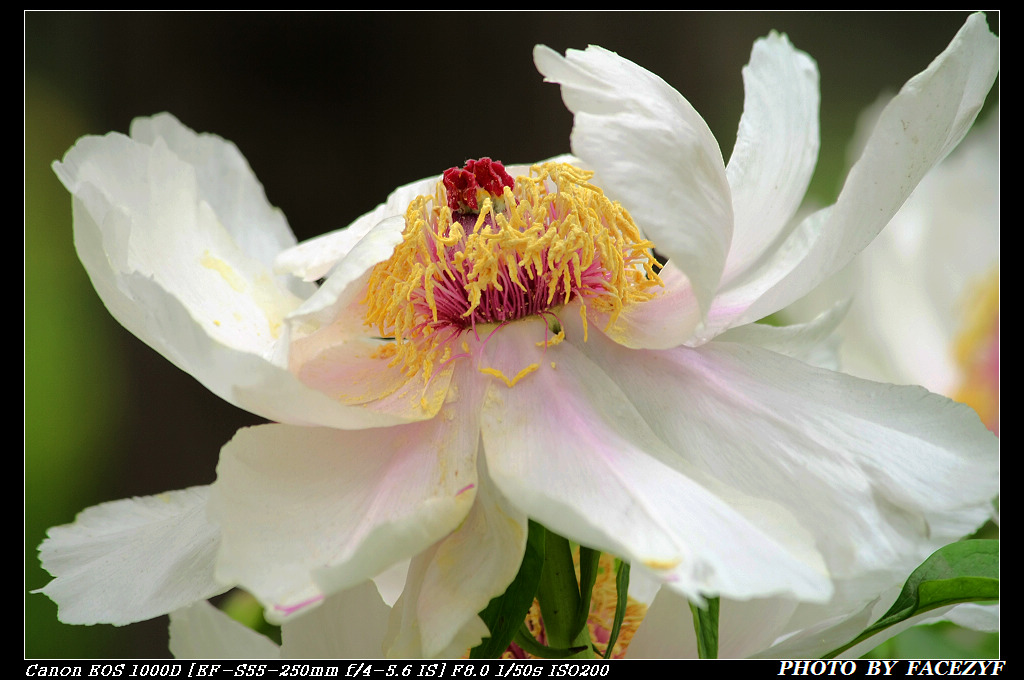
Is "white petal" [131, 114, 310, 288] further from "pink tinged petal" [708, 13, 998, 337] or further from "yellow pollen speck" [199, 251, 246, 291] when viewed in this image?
"pink tinged petal" [708, 13, 998, 337]

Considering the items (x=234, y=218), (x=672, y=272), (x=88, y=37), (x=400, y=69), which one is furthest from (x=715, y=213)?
(x=88, y=37)

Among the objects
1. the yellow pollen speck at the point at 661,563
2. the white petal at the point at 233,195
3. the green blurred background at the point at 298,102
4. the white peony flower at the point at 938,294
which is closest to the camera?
the yellow pollen speck at the point at 661,563

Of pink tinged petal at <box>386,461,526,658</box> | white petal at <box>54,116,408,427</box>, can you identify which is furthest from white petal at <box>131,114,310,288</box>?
pink tinged petal at <box>386,461,526,658</box>

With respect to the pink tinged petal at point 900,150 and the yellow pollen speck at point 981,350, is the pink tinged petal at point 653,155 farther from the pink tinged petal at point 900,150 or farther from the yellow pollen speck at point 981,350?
the yellow pollen speck at point 981,350

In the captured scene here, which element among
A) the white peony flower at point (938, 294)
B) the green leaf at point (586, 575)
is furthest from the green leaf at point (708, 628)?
the white peony flower at point (938, 294)

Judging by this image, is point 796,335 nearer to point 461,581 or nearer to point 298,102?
point 461,581

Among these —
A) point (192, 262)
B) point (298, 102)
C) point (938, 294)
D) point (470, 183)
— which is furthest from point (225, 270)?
point (298, 102)
